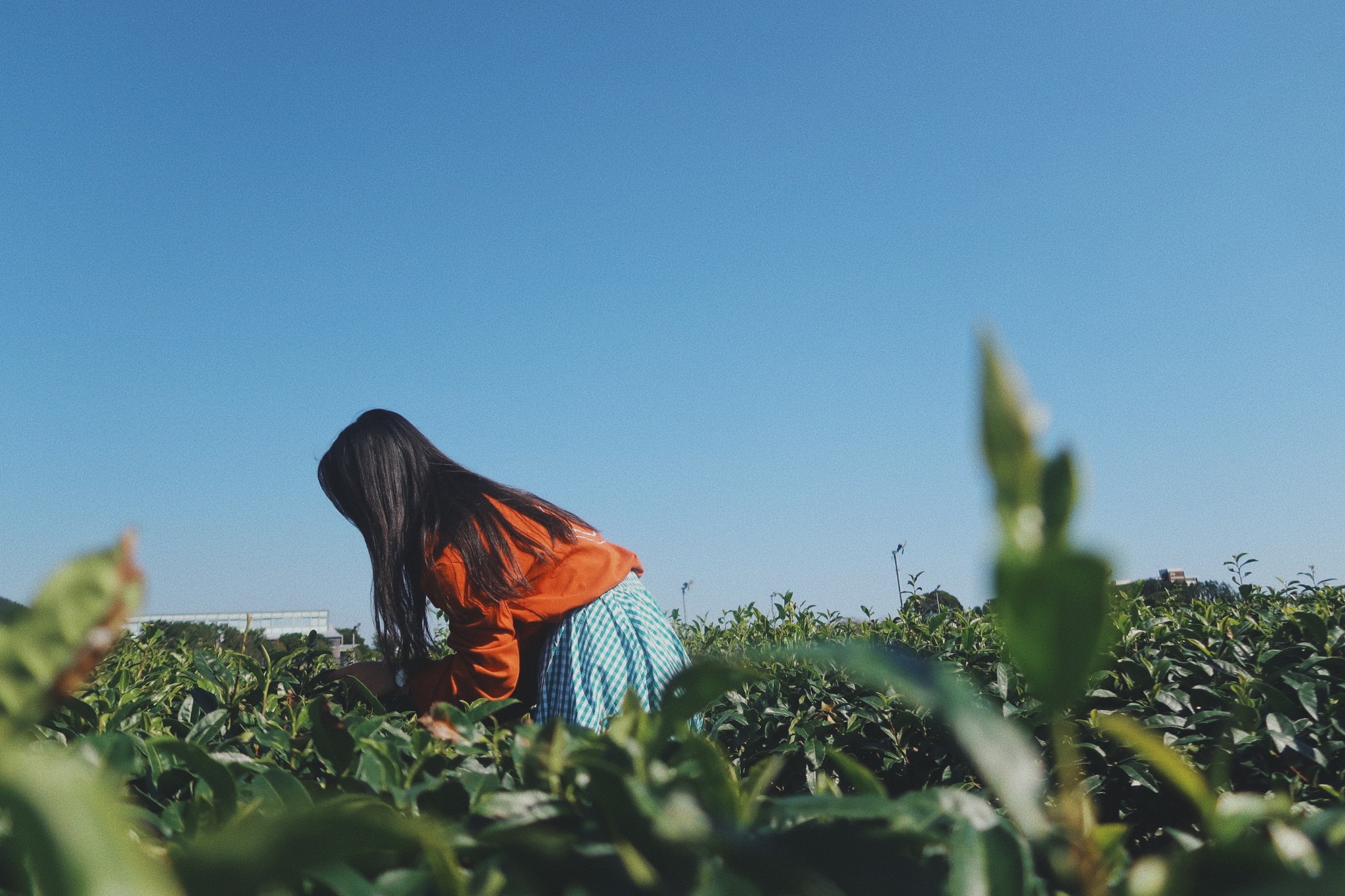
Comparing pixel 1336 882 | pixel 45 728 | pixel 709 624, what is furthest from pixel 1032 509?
pixel 709 624

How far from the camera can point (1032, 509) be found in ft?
2.03

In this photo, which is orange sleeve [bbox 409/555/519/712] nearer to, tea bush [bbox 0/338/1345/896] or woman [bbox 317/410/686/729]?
woman [bbox 317/410/686/729]

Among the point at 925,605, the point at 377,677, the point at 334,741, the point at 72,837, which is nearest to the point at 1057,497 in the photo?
the point at 72,837

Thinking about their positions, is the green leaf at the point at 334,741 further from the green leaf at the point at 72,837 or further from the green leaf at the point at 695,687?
the green leaf at the point at 72,837

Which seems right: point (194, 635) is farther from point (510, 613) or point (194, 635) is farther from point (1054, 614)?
point (1054, 614)

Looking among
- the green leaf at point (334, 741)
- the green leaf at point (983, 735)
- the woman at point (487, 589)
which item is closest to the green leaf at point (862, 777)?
the green leaf at point (983, 735)

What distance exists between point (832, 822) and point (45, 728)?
1.88 meters

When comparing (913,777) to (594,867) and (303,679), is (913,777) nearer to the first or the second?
(303,679)

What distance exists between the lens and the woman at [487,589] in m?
3.17

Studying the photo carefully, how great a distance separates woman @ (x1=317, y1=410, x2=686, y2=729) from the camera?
10.4ft

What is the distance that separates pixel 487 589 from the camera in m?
3.17

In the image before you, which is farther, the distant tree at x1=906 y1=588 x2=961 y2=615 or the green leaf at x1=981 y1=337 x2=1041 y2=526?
the distant tree at x1=906 y1=588 x2=961 y2=615

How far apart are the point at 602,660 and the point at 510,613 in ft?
1.15

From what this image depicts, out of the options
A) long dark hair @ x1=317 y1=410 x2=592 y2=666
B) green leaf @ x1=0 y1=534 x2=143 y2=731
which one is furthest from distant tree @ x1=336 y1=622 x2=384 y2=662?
green leaf @ x1=0 y1=534 x2=143 y2=731
